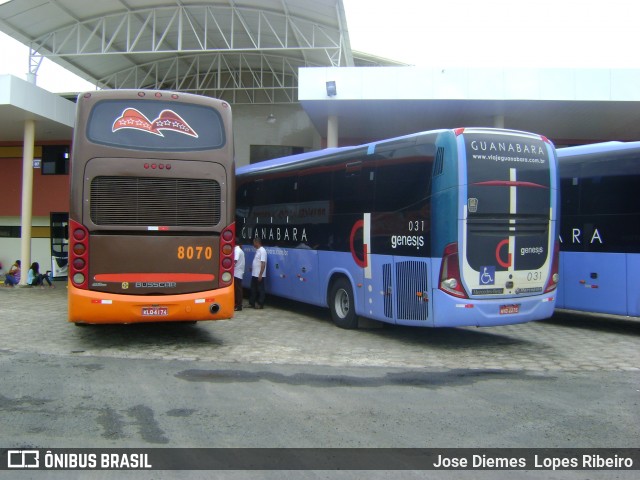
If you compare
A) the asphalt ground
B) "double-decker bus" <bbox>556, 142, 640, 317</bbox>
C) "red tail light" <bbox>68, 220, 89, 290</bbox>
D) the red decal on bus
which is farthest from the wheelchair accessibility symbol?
"red tail light" <bbox>68, 220, 89, 290</bbox>

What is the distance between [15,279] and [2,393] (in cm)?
1597

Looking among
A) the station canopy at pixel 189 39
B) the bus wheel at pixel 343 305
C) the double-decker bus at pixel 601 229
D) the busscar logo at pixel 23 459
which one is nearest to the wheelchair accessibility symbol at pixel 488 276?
the bus wheel at pixel 343 305

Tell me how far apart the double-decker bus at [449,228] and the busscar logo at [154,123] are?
3.40 metres

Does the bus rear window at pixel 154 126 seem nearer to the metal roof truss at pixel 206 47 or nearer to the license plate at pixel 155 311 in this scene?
the license plate at pixel 155 311

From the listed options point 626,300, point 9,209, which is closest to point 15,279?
point 9,209

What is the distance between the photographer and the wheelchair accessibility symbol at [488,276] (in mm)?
8844

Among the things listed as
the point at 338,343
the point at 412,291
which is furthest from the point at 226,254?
the point at 412,291

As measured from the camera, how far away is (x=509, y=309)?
9031 millimetres

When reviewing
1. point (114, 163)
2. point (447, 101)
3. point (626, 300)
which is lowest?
point (626, 300)

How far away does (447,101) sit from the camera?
56.7 feet

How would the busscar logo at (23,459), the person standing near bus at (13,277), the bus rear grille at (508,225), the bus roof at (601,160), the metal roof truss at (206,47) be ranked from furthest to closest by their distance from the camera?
the metal roof truss at (206,47)
the person standing near bus at (13,277)
the bus roof at (601,160)
the bus rear grille at (508,225)
the busscar logo at (23,459)

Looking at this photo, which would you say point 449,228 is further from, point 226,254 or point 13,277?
point 13,277
